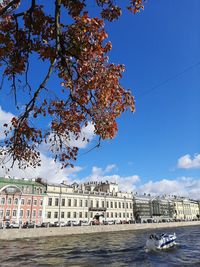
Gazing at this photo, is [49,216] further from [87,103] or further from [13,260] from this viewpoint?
[87,103]

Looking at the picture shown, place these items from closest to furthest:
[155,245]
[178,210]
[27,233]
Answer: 1. [155,245]
2. [27,233]
3. [178,210]

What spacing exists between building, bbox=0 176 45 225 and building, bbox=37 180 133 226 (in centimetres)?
284

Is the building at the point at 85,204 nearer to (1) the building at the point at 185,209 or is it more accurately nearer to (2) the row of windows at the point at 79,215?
(2) the row of windows at the point at 79,215

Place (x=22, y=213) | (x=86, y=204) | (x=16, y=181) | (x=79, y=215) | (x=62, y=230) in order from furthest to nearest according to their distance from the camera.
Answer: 1. (x=86, y=204)
2. (x=79, y=215)
3. (x=16, y=181)
4. (x=22, y=213)
5. (x=62, y=230)

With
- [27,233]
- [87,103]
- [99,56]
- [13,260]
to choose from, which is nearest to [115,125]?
[87,103]

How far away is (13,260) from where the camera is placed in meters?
22.6

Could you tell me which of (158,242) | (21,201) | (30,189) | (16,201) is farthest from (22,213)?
(158,242)

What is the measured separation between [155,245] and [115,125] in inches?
1185

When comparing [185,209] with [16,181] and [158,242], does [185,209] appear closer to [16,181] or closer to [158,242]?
[16,181]

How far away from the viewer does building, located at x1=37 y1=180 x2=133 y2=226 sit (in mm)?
72812

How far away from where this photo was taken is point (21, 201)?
6469 cm

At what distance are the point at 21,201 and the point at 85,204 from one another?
22163 millimetres

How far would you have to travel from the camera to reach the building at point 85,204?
7281 centimetres

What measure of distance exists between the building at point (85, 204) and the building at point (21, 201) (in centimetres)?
284
